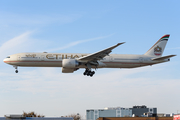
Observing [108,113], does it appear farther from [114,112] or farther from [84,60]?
[84,60]

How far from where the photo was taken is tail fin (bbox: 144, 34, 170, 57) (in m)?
51.1

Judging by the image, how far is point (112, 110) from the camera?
109 metres

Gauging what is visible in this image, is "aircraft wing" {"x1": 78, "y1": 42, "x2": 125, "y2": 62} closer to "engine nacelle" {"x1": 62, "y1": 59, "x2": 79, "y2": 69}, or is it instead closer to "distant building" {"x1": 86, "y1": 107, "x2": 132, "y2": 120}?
"engine nacelle" {"x1": 62, "y1": 59, "x2": 79, "y2": 69}

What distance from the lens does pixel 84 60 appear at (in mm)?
44688

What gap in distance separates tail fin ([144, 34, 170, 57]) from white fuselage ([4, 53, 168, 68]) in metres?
3.09

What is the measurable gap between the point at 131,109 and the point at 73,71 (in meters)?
66.6

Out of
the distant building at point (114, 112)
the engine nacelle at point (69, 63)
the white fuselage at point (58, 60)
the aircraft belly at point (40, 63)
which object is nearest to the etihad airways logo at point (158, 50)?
the white fuselage at point (58, 60)

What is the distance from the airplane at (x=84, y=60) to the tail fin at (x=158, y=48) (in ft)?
5.36

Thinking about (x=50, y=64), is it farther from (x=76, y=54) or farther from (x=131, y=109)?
(x=131, y=109)

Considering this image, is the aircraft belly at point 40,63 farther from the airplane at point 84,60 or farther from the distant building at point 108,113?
the distant building at point 108,113

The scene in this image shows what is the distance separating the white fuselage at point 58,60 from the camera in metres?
44.8

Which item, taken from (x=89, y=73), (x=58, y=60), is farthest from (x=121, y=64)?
(x=58, y=60)

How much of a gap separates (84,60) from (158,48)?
15.0m

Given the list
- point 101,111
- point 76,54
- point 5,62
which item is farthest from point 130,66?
point 101,111
